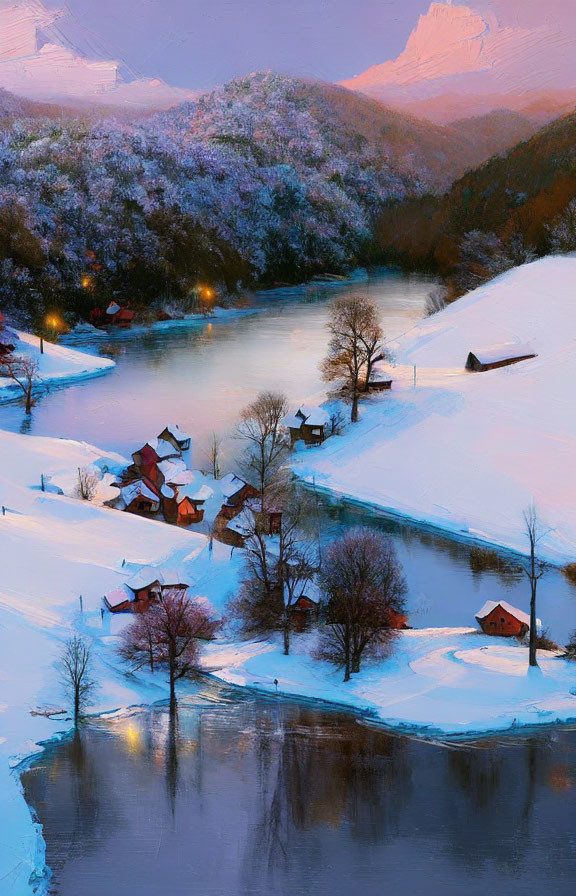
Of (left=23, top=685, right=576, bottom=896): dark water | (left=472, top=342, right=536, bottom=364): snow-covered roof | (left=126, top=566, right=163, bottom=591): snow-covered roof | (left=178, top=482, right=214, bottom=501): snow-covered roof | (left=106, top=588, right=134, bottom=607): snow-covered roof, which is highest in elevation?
(left=472, top=342, right=536, bottom=364): snow-covered roof

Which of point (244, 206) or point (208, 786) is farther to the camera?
point (244, 206)

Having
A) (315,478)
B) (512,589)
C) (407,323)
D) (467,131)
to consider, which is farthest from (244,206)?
(512,589)

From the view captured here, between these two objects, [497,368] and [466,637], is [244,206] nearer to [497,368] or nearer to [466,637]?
[497,368]

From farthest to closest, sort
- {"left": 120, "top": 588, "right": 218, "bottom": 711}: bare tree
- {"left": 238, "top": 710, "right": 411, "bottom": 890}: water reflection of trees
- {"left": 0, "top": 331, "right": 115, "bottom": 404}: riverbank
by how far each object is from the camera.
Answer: {"left": 0, "top": 331, "right": 115, "bottom": 404}: riverbank → {"left": 120, "top": 588, "right": 218, "bottom": 711}: bare tree → {"left": 238, "top": 710, "right": 411, "bottom": 890}: water reflection of trees

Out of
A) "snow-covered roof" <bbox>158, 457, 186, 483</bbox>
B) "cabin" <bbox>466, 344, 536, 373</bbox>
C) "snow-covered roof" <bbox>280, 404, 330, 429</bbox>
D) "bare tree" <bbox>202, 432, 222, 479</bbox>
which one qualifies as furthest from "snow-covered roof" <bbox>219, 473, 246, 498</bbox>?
"cabin" <bbox>466, 344, 536, 373</bbox>

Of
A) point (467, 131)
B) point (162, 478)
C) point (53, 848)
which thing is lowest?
point (53, 848)

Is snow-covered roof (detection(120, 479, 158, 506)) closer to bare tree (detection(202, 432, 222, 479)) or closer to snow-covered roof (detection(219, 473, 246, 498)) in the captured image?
snow-covered roof (detection(219, 473, 246, 498))
